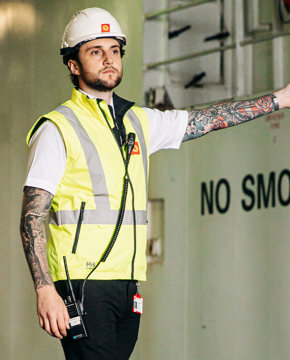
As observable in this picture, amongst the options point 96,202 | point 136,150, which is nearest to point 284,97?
point 136,150

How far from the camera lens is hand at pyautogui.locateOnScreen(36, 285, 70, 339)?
279cm

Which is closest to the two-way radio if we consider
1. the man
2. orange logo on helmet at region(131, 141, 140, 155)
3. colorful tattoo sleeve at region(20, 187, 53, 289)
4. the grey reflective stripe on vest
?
the man

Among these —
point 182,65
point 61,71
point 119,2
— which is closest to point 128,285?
point 182,65

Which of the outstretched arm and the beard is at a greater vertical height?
the beard

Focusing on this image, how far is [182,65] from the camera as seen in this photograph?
551cm

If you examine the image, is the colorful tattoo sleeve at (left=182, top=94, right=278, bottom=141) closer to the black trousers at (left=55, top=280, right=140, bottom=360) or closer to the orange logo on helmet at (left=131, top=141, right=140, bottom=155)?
the orange logo on helmet at (left=131, top=141, right=140, bottom=155)

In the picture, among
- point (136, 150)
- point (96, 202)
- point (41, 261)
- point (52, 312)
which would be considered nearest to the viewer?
point (52, 312)

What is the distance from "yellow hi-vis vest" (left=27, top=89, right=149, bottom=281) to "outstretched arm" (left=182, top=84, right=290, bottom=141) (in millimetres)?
445

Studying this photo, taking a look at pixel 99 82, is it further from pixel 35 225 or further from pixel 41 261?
pixel 41 261

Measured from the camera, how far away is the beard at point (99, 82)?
3.17 m

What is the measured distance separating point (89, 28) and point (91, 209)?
0.75 m

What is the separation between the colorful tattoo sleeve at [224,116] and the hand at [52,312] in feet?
3.17

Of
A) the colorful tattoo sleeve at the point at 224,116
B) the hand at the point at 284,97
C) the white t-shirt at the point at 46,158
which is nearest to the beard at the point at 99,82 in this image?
the white t-shirt at the point at 46,158

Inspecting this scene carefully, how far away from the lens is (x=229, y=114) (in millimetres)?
3457
